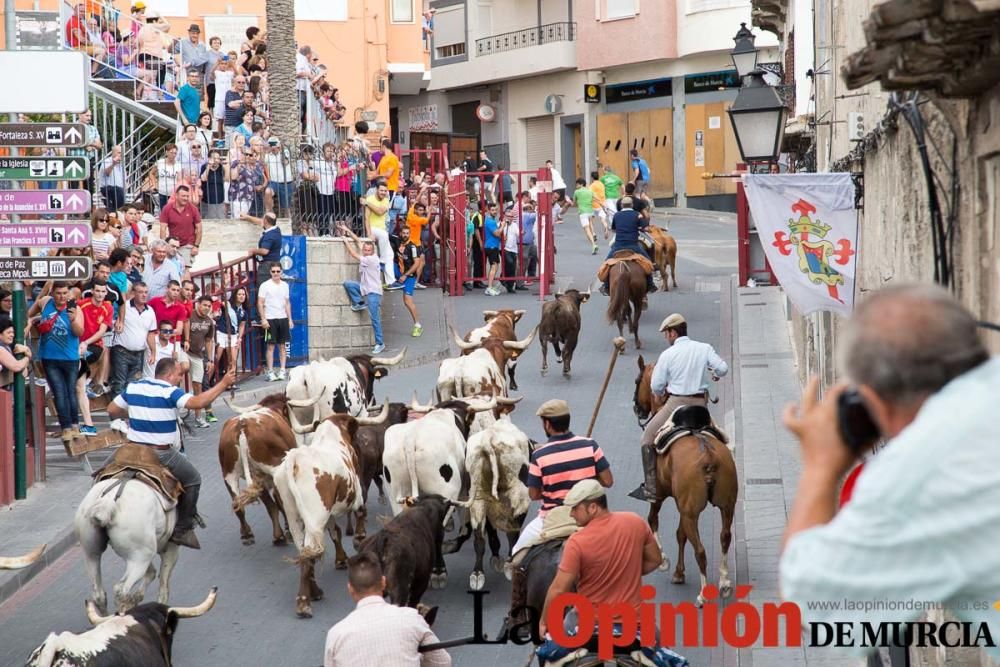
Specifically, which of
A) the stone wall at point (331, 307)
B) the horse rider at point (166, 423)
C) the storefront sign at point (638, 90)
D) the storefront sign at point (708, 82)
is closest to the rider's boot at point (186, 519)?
the horse rider at point (166, 423)

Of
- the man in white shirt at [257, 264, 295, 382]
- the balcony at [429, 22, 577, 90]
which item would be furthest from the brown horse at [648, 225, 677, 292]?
the balcony at [429, 22, 577, 90]

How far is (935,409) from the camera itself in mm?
2389

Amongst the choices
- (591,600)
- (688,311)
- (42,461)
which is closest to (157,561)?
(42,461)

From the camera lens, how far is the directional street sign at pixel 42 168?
14.6m

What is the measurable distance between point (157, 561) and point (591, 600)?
6553 millimetres

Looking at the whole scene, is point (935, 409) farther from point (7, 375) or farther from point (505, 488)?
point (7, 375)

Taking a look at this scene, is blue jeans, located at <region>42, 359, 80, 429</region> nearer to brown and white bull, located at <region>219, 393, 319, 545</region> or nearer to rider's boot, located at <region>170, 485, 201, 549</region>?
brown and white bull, located at <region>219, 393, 319, 545</region>

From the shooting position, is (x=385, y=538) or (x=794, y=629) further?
(x=385, y=538)

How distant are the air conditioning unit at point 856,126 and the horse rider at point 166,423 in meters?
5.47

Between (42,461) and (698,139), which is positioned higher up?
(698,139)

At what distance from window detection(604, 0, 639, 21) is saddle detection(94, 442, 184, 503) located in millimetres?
38947

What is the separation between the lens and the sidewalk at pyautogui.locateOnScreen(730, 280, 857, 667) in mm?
11141

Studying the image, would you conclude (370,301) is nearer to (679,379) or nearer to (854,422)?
(679,379)

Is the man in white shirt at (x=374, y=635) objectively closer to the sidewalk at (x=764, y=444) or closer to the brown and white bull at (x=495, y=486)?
the sidewalk at (x=764, y=444)
